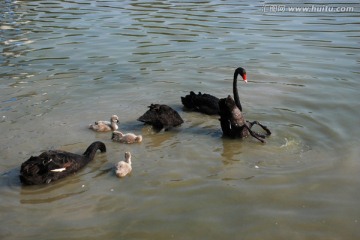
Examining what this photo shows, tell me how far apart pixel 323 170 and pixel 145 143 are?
253cm

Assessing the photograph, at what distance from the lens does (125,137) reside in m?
6.92

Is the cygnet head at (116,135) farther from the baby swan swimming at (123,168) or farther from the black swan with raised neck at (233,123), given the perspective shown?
the black swan with raised neck at (233,123)

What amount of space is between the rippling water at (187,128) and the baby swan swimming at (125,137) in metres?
0.14

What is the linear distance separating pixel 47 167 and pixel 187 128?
258 cm

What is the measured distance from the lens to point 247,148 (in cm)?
679

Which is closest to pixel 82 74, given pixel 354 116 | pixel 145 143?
pixel 145 143

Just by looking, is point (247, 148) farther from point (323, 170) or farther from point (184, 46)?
point (184, 46)

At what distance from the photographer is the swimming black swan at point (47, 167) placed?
5.66 metres

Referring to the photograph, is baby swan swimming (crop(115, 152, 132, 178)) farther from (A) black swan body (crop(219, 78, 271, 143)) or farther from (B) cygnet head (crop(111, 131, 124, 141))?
(A) black swan body (crop(219, 78, 271, 143))

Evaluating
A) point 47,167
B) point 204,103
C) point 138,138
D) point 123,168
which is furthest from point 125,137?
point 204,103

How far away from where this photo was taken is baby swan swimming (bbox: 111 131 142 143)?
691cm

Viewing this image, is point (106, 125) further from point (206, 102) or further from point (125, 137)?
point (206, 102)


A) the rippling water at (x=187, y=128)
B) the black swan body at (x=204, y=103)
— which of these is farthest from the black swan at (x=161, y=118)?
the black swan body at (x=204, y=103)

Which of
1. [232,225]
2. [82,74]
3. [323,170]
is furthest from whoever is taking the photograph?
[82,74]
